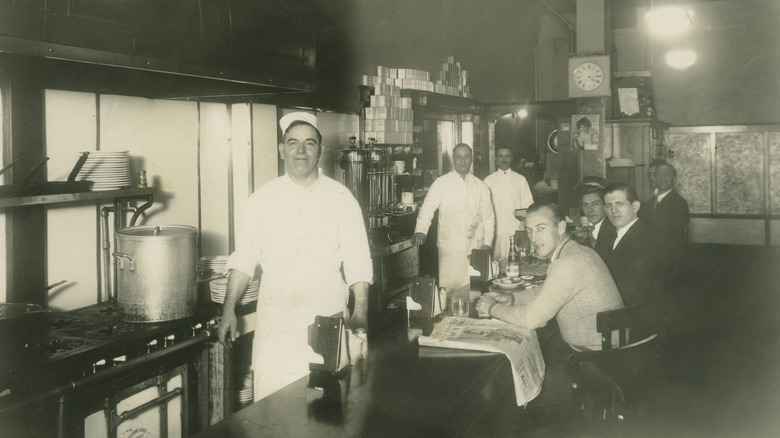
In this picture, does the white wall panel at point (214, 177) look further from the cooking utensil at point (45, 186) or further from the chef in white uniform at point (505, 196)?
the chef in white uniform at point (505, 196)

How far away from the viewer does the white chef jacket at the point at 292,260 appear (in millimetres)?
3199

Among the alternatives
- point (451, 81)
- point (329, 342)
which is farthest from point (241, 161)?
point (451, 81)

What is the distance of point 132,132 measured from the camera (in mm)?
3918

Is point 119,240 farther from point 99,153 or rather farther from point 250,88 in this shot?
point 250,88

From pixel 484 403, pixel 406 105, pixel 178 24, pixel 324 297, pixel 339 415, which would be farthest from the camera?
pixel 406 105

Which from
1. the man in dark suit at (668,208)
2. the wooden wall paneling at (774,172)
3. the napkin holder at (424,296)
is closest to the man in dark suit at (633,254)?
the napkin holder at (424,296)

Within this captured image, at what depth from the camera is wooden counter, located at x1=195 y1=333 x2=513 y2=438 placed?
1.93 m

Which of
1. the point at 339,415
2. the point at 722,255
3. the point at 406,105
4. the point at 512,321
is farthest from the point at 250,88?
the point at 722,255

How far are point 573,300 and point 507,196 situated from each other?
5011 millimetres

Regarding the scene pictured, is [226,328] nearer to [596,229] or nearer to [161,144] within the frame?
[161,144]

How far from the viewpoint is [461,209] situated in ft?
22.1

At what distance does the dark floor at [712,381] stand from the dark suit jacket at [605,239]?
1.88 feet

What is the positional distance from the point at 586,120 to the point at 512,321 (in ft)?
18.0

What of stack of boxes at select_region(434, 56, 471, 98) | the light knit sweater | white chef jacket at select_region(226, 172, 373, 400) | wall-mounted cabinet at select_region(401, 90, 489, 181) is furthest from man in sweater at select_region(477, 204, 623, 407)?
stack of boxes at select_region(434, 56, 471, 98)
